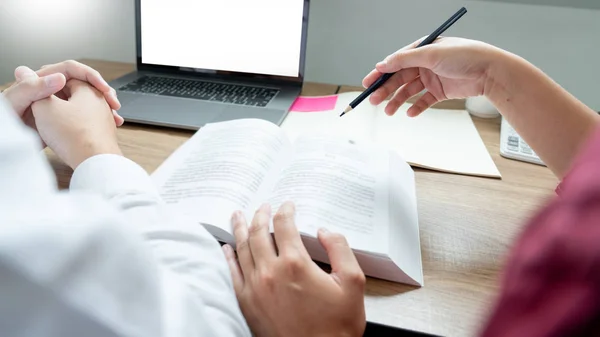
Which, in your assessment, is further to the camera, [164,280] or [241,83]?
[241,83]

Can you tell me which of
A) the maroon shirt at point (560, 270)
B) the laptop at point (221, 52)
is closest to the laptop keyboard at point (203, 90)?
the laptop at point (221, 52)

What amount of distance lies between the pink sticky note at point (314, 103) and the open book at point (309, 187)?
0.24 meters

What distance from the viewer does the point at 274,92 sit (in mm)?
995

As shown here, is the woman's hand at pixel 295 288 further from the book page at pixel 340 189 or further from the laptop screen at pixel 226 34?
the laptop screen at pixel 226 34

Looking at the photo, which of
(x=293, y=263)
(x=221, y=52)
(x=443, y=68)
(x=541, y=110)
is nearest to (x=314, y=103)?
(x=221, y=52)

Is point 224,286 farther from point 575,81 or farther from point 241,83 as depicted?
point 575,81

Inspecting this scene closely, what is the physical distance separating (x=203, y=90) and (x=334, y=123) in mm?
304

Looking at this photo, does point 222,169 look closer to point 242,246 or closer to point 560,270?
point 242,246

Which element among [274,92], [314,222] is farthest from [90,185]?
[274,92]

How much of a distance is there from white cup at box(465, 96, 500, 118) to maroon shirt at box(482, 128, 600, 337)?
0.86m

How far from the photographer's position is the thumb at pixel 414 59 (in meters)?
0.66

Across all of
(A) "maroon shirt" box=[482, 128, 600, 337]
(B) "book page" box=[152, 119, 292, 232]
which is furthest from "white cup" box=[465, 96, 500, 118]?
(A) "maroon shirt" box=[482, 128, 600, 337]

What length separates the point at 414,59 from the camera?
673 mm

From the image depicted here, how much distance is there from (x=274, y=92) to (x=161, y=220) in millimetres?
613
